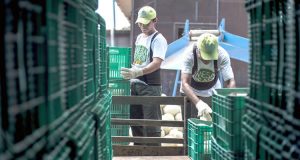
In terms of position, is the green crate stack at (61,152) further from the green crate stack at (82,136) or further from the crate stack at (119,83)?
the crate stack at (119,83)

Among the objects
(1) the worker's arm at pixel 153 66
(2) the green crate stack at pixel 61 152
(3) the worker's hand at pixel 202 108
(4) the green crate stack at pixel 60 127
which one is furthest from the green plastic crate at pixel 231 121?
(1) the worker's arm at pixel 153 66

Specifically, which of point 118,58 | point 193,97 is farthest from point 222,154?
point 118,58

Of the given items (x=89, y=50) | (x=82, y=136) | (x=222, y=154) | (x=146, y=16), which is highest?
(x=146, y=16)

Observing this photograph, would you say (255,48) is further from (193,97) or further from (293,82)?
(193,97)

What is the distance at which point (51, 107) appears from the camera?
4.84 ft

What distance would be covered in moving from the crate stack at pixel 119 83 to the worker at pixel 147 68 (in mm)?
235

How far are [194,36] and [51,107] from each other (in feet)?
22.3

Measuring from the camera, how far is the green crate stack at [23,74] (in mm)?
1131

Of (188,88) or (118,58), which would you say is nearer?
(188,88)

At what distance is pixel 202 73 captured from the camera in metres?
5.48

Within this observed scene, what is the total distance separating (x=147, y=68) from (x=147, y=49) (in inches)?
8.8

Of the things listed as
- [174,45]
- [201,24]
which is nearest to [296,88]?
[174,45]

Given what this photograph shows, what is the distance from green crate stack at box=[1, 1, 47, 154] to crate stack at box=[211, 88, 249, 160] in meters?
1.41

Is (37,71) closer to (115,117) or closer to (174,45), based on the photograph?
(115,117)
